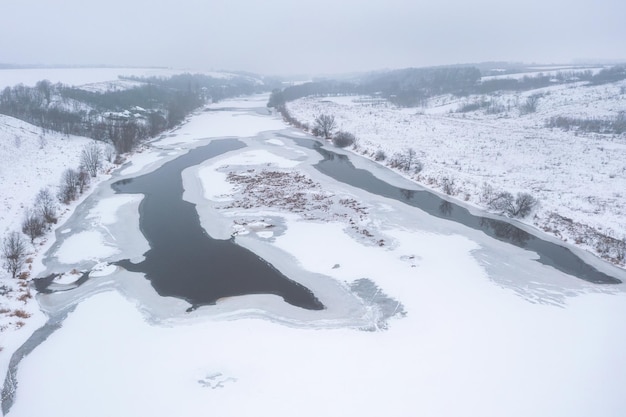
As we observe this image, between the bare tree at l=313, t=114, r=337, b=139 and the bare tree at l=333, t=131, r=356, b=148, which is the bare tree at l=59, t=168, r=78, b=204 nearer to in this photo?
the bare tree at l=333, t=131, r=356, b=148

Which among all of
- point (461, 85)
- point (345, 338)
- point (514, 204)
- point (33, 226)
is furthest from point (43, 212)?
point (461, 85)

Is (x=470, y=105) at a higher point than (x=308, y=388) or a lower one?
higher

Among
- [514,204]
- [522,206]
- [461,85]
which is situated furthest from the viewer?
[461,85]

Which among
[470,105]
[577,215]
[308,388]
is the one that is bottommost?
[308,388]

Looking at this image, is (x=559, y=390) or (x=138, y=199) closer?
(x=559, y=390)

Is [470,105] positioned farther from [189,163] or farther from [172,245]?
[172,245]

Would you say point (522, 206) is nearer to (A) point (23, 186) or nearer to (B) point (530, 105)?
(A) point (23, 186)

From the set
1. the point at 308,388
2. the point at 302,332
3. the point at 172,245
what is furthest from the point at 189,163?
the point at 308,388
